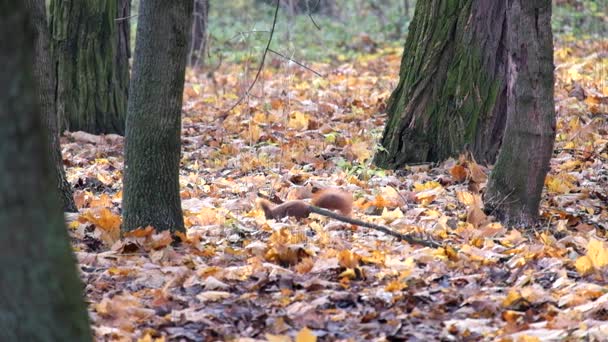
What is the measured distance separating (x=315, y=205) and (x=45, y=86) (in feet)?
6.72

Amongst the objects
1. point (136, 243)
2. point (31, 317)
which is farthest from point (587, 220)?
point (31, 317)

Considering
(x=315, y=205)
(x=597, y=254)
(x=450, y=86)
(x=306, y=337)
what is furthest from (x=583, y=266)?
(x=450, y=86)

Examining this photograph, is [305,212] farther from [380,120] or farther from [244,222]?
[380,120]

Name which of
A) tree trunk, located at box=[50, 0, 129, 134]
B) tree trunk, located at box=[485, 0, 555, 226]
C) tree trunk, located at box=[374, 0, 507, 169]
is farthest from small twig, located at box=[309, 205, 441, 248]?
tree trunk, located at box=[50, 0, 129, 134]

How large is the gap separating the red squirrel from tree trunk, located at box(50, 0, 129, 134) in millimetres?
4387

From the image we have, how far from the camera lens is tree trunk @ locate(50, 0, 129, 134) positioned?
10219mm

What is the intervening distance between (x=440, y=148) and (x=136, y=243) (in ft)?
11.7

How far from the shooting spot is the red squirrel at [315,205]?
655 cm

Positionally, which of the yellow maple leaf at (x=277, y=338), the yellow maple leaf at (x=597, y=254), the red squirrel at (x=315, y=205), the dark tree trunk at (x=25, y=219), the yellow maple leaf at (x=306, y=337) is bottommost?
the yellow maple leaf at (x=277, y=338)

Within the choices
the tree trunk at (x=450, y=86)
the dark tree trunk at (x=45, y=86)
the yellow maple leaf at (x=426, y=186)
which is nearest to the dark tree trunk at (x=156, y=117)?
the dark tree trunk at (x=45, y=86)

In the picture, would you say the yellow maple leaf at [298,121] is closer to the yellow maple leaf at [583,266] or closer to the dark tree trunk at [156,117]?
the dark tree trunk at [156,117]

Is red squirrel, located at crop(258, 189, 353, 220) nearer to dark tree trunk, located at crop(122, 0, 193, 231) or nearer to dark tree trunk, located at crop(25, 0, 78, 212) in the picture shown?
dark tree trunk, located at crop(122, 0, 193, 231)

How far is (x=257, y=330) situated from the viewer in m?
4.41

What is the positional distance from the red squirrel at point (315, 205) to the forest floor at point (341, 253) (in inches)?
4.1
